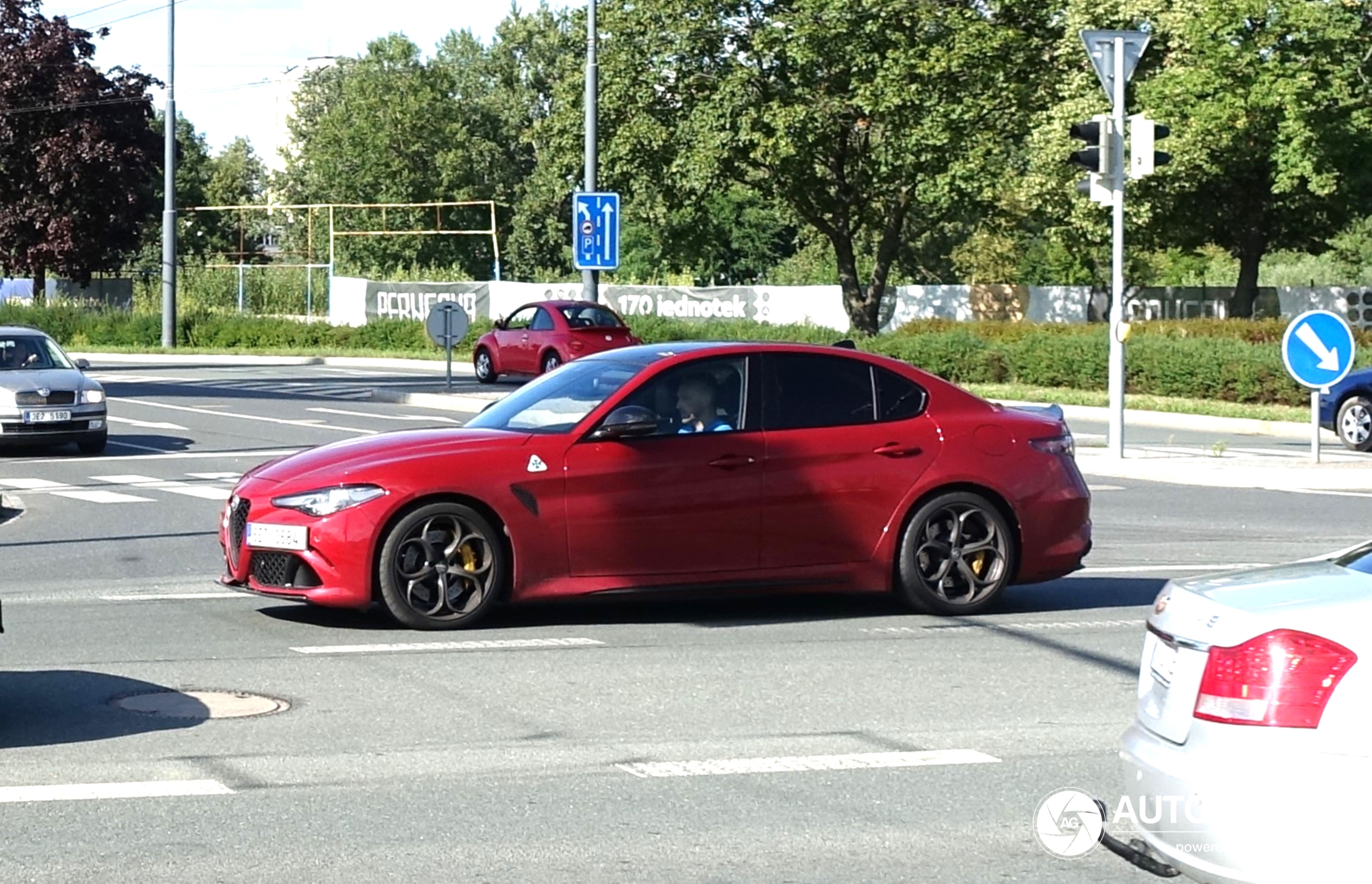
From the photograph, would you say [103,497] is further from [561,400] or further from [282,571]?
[561,400]

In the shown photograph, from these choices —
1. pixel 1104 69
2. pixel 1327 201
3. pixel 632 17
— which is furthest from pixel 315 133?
pixel 1104 69

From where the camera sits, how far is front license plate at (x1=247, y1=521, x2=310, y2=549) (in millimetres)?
9844

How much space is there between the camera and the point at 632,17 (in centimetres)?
4762

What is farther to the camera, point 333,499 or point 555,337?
point 555,337

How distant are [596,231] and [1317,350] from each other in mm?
15027

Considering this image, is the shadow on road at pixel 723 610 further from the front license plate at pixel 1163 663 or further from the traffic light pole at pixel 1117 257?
the traffic light pole at pixel 1117 257

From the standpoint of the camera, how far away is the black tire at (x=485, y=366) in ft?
127

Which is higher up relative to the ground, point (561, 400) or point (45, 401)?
point (561, 400)

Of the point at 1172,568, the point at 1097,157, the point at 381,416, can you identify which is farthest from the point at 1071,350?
the point at 1172,568

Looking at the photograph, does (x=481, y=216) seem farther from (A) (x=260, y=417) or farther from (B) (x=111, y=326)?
(A) (x=260, y=417)

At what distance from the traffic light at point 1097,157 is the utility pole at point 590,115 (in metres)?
13.7

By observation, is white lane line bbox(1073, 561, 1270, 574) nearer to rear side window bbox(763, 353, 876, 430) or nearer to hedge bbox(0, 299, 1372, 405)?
rear side window bbox(763, 353, 876, 430)

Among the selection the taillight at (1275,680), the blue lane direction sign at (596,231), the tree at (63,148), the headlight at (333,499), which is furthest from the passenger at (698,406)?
the tree at (63,148)

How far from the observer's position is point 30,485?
64.3ft
